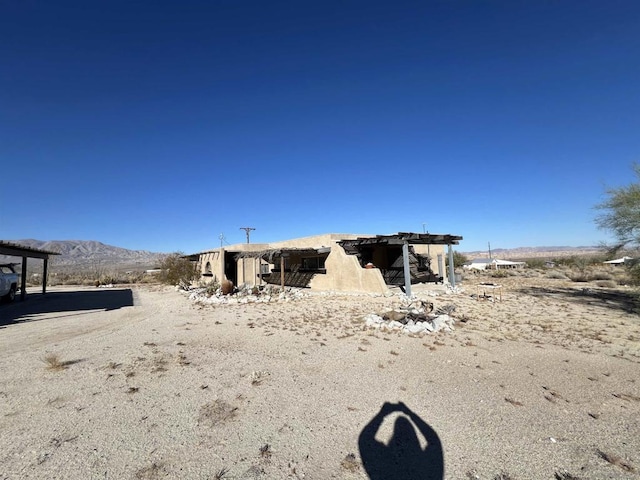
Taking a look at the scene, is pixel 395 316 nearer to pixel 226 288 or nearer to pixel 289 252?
pixel 226 288

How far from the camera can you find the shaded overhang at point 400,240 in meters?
14.1

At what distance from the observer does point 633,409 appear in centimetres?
378

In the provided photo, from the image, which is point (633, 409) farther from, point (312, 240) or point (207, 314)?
point (312, 240)

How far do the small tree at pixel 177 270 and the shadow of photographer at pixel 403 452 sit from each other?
20620 millimetres

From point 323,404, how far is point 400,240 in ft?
35.6

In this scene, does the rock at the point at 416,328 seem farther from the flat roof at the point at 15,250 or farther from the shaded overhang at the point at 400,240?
the flat roof at the point at 15,250

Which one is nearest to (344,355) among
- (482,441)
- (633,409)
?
(482,441)

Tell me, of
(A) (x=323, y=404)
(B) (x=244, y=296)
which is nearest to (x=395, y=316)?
(A) (x=323, y=404)

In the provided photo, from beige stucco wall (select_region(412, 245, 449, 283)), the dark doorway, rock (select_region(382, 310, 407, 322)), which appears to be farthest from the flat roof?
beige stucco wall (select_region(412, 245, 449, 283))

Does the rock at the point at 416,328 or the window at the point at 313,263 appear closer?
the rock at the point at 416,328

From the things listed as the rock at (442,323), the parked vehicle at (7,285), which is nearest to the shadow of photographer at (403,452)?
the rock at (442,323)

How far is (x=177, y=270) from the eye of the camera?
22.2 m

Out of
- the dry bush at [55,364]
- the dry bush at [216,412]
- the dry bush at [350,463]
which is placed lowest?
the dry bush at [350,463]

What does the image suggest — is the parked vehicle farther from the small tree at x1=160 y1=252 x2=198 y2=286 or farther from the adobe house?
the adobe house
